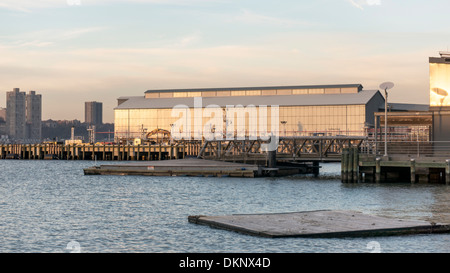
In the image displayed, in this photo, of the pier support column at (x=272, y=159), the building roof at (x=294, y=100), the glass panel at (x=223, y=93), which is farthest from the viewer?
the glass panel at (x=223, y=93)

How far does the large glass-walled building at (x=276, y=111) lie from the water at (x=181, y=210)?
324 feet

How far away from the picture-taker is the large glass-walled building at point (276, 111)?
7101 inches

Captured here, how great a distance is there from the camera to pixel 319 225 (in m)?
34.4

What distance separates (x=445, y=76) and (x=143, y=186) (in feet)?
113

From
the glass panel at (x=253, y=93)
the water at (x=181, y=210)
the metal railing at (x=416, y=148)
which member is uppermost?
the glass panel at (x=253, y=93)
